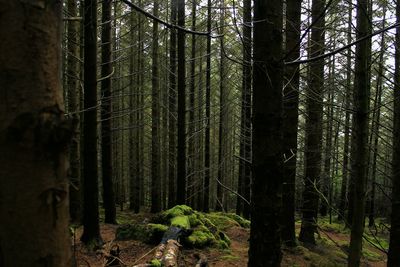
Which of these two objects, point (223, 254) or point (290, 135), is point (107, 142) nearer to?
point (223, 254)

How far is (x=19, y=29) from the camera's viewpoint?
873mm

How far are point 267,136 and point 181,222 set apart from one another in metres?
4.93

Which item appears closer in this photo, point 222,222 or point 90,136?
point 90,136

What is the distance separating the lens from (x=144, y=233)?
297 inches

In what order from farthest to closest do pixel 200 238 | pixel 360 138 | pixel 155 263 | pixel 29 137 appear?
pixel 200 238
pixel 155 263
pixel 360 138
pixel 29 137

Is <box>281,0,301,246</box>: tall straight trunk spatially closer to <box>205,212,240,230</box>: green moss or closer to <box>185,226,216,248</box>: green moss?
<box>185,226,216,248</box>: green moss

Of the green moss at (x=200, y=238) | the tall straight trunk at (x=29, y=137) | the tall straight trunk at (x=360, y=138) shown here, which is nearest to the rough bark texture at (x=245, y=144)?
the green moss at (x=200, y=238)

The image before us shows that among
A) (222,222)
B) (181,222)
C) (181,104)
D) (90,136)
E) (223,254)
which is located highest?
(181,104)

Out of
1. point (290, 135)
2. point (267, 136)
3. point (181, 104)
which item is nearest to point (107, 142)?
point (181, 104)

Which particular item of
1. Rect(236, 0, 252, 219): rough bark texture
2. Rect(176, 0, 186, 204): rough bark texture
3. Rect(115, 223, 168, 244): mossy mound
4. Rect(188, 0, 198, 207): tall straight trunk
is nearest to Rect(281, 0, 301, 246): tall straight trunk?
Rect(115, 223, 168, 244): mossy mound

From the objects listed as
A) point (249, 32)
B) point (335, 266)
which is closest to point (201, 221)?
point (335, 266)

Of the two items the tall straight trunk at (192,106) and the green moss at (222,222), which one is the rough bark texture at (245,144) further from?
the green moss at (222,222)

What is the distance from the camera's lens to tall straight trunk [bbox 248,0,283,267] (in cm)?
287

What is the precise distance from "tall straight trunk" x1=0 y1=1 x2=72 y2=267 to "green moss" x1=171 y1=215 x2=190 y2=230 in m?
6.35
